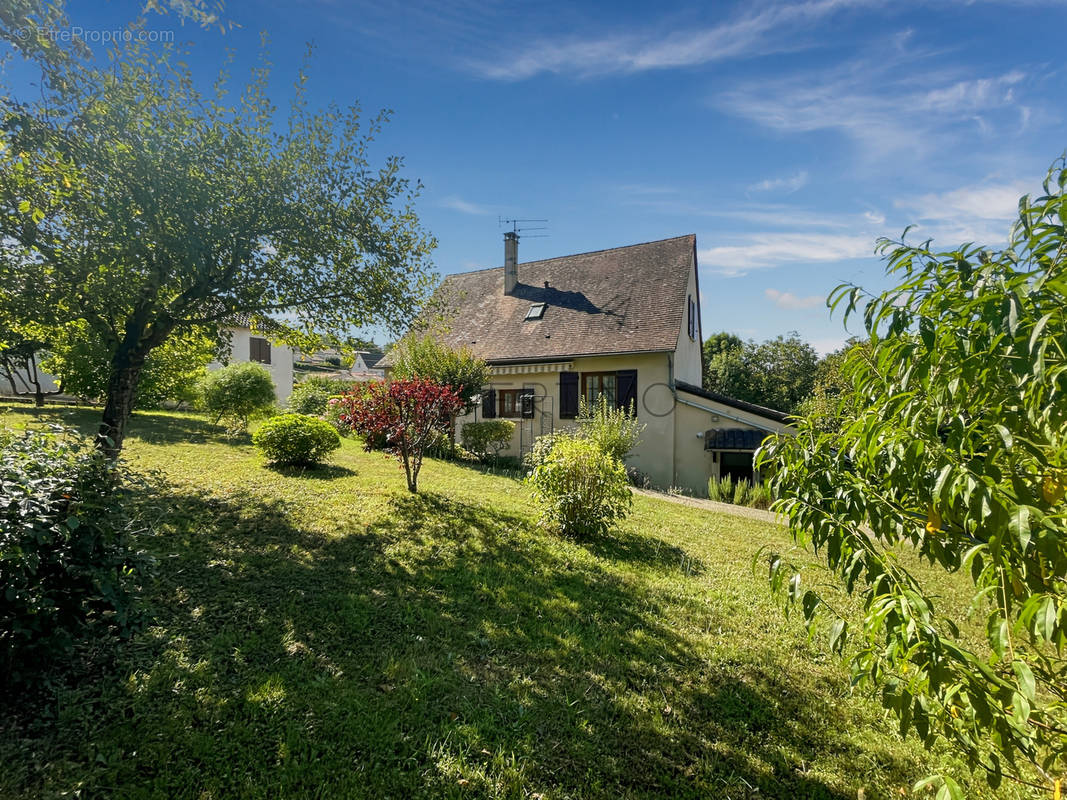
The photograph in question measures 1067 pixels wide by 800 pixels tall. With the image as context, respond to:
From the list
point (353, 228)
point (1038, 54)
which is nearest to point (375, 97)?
point (353, 228)

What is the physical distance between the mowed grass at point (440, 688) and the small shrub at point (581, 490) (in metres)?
1.06

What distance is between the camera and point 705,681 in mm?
4070

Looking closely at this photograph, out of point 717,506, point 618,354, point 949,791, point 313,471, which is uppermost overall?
point 618,354

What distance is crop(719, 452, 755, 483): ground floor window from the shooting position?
51.8ft

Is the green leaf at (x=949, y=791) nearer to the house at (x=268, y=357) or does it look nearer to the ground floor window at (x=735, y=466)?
the ground floor window at (x=735, y=466)

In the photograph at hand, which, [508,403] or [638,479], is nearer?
[638,479]

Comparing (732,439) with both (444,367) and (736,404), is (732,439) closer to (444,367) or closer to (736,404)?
(736,404)

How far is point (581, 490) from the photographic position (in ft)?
26.1

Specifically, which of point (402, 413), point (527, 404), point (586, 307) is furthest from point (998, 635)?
point (586, 307)

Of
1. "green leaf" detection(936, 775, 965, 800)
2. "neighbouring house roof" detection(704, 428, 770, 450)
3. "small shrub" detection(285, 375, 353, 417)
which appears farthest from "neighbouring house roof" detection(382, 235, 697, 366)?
"green leaf" detection(936, 775, 965, 800)

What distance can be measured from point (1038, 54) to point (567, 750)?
6.81 metres

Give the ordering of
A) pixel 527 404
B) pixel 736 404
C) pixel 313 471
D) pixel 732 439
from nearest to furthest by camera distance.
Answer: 1. pixel 313 471
2. pixel 732 439
3. pixel 736 404
4. pixel 527 404

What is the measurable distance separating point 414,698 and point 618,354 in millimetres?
13835

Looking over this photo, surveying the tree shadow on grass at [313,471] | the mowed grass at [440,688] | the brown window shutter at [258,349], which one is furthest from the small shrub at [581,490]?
the brown window shutter at [258,349]
